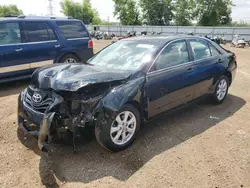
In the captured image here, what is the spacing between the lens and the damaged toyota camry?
9.99 ft

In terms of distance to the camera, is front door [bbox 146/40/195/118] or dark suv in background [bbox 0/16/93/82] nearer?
front door [bbox 146/40/195/118]

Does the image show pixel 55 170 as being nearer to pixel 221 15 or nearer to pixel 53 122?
pixel 53 122

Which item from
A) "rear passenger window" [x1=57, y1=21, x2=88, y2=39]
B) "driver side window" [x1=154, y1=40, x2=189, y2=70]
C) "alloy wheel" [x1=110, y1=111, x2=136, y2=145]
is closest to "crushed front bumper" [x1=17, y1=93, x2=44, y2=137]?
"alloy wheel" [x1=110, y1=111, x2=136, y2=145]

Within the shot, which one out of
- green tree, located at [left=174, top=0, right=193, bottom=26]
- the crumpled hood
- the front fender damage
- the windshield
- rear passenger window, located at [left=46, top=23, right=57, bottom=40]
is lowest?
the front fender damage

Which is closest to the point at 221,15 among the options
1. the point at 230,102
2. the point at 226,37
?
the point at 226,37

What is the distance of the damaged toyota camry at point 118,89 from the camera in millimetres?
3045

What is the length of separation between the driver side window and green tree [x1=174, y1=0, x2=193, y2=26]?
49317 millimetres

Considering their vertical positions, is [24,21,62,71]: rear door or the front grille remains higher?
[24,21,62,71]: rear door

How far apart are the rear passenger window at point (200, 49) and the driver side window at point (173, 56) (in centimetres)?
26

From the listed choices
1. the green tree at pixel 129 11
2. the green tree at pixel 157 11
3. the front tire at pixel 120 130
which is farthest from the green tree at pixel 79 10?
the front tire at pixel 120 130

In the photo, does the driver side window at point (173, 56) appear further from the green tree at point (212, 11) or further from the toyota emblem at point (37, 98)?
the green tree at point (212, 11)

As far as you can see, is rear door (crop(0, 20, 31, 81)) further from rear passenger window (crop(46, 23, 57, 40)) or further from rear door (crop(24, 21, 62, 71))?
rear passenger window (crop(46, 23, 57, 40))

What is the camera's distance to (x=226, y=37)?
1062 inches

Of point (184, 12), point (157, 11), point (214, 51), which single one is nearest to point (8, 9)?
point (157, 11)
